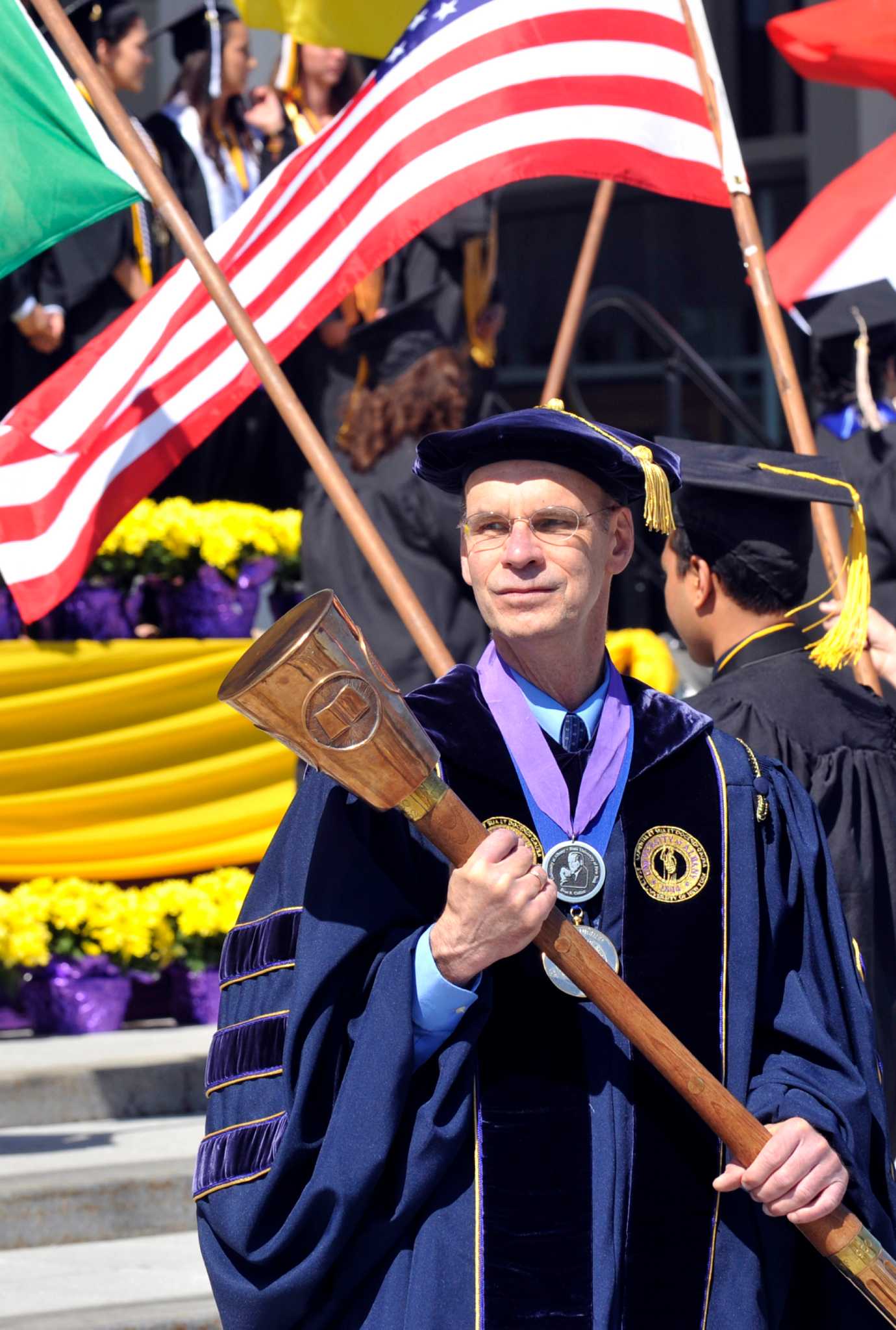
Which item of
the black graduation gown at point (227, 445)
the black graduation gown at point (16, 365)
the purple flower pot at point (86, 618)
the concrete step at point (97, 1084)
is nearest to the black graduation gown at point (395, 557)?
the purple flower pot at point (86, 618)

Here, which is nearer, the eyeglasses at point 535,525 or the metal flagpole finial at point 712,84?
the eyeglasses at point 535,525

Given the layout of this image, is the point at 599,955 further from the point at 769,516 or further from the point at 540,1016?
the point at 769,516

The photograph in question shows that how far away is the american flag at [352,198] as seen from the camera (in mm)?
5270

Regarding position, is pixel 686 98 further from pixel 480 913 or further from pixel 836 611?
pixel 480 913

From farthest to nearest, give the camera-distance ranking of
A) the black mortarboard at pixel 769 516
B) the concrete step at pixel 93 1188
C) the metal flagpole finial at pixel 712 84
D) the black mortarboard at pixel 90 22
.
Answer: the black mortarboard at pixel 90 22
the concrete step at pixel 93 1188
the metal flagpole finial at pixel 712 84
the black mortarboard at pixel 769 516

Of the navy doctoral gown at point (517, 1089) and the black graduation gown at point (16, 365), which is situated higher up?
the black graduation gown at point (16, 365)

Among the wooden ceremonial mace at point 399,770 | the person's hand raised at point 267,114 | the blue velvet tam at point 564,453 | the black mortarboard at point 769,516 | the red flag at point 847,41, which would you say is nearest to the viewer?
the wooden ceremonial mace at point 399,770

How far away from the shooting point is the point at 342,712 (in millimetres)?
2592

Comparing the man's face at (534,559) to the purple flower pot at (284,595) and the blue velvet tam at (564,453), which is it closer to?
the blue velvet tam at (564,453)

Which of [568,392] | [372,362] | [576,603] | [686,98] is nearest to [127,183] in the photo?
[686,98]

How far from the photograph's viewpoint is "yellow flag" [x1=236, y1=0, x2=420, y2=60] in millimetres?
5945

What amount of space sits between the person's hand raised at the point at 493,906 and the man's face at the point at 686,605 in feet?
5.15

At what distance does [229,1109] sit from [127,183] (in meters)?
3.13

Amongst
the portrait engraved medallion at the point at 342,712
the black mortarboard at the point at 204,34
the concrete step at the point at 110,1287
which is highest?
the black mortarboard at the point at 204,34
